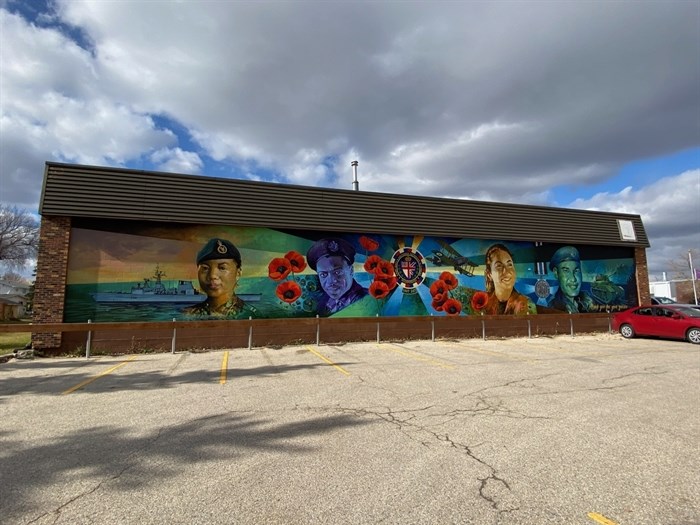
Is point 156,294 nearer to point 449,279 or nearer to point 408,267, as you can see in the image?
point 408,267

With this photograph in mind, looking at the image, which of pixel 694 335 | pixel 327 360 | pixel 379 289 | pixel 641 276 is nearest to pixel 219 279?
pixel 327 360

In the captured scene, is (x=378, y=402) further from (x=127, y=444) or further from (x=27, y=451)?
(x=27, y=451)

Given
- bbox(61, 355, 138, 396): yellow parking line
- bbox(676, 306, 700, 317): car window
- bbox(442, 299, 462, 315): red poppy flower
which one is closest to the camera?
bbox(61, 355, 138, 396): yellow parking line

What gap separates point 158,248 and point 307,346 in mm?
5895

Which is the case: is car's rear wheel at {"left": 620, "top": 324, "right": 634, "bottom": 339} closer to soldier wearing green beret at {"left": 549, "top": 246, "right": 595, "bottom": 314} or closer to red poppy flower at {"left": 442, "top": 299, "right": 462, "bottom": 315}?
soldier wearing green beret at {"left": 549, "top": 246, "right": 595, "bottom": 314}

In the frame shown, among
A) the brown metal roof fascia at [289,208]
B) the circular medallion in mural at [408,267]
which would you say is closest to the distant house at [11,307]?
the brown metal roof fascia at [289,208]

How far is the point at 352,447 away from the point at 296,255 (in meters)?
11.4

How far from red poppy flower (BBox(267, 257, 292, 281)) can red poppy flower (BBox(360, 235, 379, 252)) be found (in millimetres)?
3024

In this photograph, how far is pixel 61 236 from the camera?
519 inches

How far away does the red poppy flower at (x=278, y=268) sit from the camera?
15430 mm

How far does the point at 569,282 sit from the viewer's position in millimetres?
20469

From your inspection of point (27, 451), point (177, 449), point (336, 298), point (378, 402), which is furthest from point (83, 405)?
point (336, 298)

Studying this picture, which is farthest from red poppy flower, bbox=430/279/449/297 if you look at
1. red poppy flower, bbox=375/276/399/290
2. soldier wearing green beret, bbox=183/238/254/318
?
soldier wearing green beret, bbox=183/238/254/318

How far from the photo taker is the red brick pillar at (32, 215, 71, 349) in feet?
42.0
